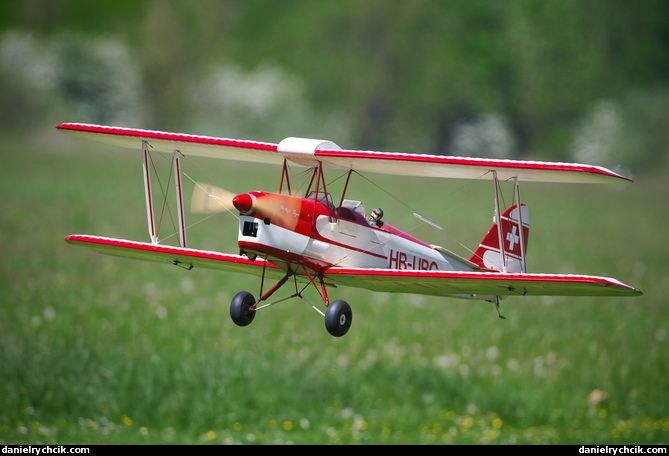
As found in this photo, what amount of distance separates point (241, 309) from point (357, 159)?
2.67 m

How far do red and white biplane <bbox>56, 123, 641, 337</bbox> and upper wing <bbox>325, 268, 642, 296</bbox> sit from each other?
0.01 metres

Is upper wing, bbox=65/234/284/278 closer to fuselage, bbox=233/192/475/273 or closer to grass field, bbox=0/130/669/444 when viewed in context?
fuselage, bbox=233/192/475/273

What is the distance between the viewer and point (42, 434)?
3609 centimetres

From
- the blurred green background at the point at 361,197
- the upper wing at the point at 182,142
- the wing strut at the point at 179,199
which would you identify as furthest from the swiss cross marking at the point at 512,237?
the blurred green background at the point at 361,197

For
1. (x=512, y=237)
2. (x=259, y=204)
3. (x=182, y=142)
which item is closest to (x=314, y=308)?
(x=259, y=204)

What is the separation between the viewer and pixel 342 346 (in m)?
45.6

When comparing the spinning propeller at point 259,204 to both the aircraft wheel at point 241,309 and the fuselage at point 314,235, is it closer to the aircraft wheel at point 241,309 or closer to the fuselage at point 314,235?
the fuselage at point 314,235

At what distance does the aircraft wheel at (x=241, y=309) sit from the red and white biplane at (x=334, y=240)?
0.01 metres

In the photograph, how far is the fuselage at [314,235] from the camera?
15.3 meters

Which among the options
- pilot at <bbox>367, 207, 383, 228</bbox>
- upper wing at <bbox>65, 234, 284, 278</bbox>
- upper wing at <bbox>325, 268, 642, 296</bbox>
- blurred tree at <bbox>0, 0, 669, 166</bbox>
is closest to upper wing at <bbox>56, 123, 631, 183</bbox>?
pilot at <bbox>367, 207, 383, 228</bbox>

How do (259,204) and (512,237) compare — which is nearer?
(259,204)

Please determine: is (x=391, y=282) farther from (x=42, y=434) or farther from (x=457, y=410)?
(x=457, y=410)

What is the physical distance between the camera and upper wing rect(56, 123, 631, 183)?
1449cm

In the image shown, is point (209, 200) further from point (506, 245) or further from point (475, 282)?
point (506, 245)
